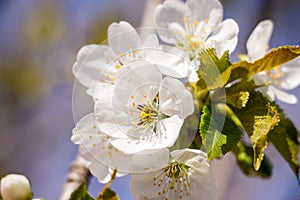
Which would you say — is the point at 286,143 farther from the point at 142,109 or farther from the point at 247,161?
the point at 142,109

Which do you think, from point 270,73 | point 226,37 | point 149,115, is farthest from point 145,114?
point 270,73

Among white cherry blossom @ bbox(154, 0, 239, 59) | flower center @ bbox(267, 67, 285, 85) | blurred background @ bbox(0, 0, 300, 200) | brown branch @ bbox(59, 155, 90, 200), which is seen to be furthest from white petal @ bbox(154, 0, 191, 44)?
blurred background @ bbox(0, 0, 300, 200)

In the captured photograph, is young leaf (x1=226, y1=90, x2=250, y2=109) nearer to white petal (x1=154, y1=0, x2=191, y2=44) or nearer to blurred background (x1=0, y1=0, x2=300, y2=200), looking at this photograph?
white petal (x1=154, y1=0, x2=191, y2=44)

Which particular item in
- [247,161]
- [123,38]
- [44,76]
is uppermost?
[123,38]

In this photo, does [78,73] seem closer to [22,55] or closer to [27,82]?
[27,82]

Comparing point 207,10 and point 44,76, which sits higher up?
point 207,10

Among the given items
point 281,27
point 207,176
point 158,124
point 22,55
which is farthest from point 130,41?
point 22,55

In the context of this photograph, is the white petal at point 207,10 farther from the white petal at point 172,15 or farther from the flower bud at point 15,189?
the flower bud at point 15,189
